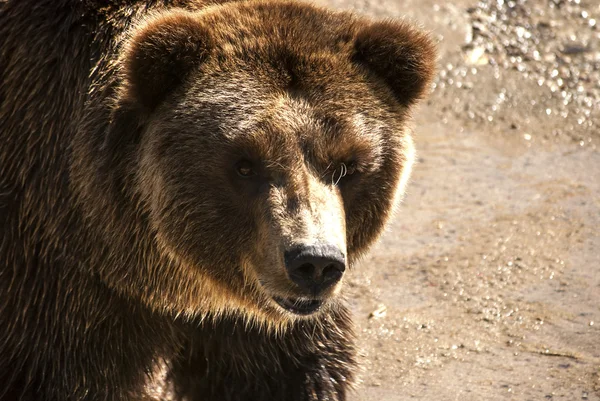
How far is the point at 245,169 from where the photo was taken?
4.73m

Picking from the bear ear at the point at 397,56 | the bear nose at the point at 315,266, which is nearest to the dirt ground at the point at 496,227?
the bear nose at the point at 315,266

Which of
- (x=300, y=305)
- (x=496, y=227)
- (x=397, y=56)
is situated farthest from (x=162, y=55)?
(x=496, y=227)

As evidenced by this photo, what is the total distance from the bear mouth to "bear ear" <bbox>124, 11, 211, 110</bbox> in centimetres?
101

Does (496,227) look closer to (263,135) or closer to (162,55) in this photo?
(263,135)

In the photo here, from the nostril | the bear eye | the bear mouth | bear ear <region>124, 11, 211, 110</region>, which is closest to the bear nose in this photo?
the nostril

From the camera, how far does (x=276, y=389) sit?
552 cm

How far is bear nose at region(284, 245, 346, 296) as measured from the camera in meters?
4.34

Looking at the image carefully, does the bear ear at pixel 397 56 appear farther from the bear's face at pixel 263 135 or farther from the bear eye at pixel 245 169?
the bear eye at pixel 245 169

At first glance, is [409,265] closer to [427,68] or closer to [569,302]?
[569,302]

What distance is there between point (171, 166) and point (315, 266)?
0.84m

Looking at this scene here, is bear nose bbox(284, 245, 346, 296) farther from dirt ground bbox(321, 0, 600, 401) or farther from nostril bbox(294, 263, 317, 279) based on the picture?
dirt ground bbox(321, 0, 600, 401)

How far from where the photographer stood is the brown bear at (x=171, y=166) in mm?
4719

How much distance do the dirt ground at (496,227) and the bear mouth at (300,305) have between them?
3.85ft

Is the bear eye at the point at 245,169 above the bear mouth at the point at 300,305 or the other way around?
above
